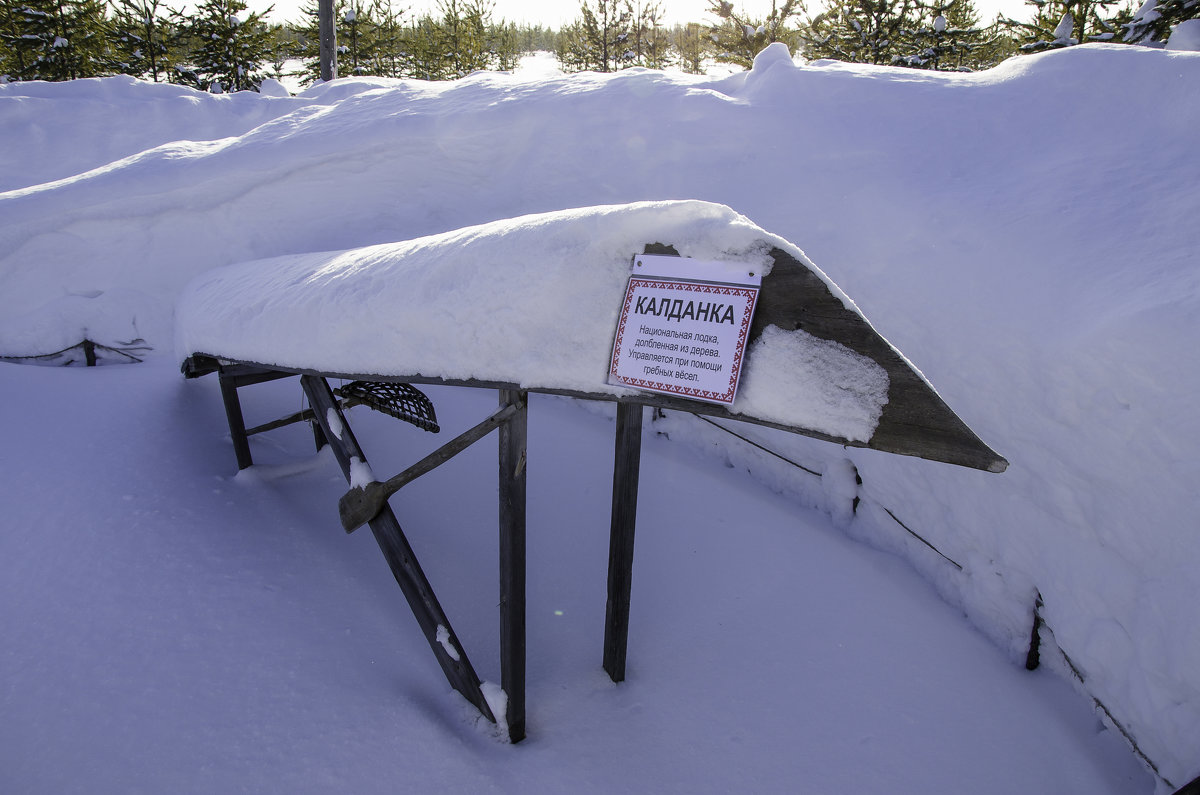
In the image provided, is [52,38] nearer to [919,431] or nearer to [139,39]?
[139,39]

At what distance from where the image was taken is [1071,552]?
253 centimetres

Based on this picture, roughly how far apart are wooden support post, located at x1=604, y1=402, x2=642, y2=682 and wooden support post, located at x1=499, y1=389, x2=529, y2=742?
1.62 ft

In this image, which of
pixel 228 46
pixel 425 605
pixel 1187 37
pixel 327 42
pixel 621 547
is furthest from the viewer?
pixel 228 46

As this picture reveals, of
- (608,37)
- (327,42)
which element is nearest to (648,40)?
(608,37)

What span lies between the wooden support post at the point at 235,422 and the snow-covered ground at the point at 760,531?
0.10m

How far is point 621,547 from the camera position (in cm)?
271

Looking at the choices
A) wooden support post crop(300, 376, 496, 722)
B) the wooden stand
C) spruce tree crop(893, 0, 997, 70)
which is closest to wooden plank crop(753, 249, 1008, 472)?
the wooden stand

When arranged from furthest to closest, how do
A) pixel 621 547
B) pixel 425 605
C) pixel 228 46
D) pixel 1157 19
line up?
pixel 228 46 → pixel 1157 19 → pixel 621 547 → pixel 425 605

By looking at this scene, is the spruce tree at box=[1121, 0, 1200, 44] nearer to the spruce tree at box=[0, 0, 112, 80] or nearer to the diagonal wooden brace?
the diagonal wooden brace

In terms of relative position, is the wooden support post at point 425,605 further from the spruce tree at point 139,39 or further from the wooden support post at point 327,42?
the spruce tree at point 139,39

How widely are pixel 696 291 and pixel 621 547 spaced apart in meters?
1.43

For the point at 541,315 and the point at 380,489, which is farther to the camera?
the point at 380,489

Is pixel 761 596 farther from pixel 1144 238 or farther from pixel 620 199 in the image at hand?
pixel 620 199

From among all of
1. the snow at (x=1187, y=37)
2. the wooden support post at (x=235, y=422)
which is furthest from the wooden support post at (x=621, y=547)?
the snow at (x=1187, y=37)
